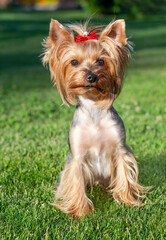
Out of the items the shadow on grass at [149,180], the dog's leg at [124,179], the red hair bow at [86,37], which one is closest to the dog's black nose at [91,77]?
the red hair bow at [86,37]

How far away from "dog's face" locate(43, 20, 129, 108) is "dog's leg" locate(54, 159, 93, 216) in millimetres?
808

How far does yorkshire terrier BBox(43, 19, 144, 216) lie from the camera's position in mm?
3914

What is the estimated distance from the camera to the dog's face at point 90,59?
389 cm

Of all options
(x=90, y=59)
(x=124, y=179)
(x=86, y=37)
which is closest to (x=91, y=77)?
(x=90, y=59)

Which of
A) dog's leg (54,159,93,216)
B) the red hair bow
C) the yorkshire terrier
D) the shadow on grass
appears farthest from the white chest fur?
the red hair bow

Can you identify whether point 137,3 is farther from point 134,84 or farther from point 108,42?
point 108,42

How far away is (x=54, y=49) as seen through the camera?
156 inches

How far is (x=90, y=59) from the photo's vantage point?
395cm

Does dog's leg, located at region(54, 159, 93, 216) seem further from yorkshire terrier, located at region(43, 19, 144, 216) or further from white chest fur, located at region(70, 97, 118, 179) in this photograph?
white chest fur, located at region(70, 97, 118, 179)

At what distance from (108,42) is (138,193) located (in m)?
1.71

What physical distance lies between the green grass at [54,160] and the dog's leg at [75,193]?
132mm

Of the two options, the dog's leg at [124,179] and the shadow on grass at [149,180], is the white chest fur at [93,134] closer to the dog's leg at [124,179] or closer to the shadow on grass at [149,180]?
the dog's leg at [124,179]

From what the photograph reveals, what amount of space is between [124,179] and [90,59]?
1.40 metres

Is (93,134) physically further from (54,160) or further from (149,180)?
(54,160)
